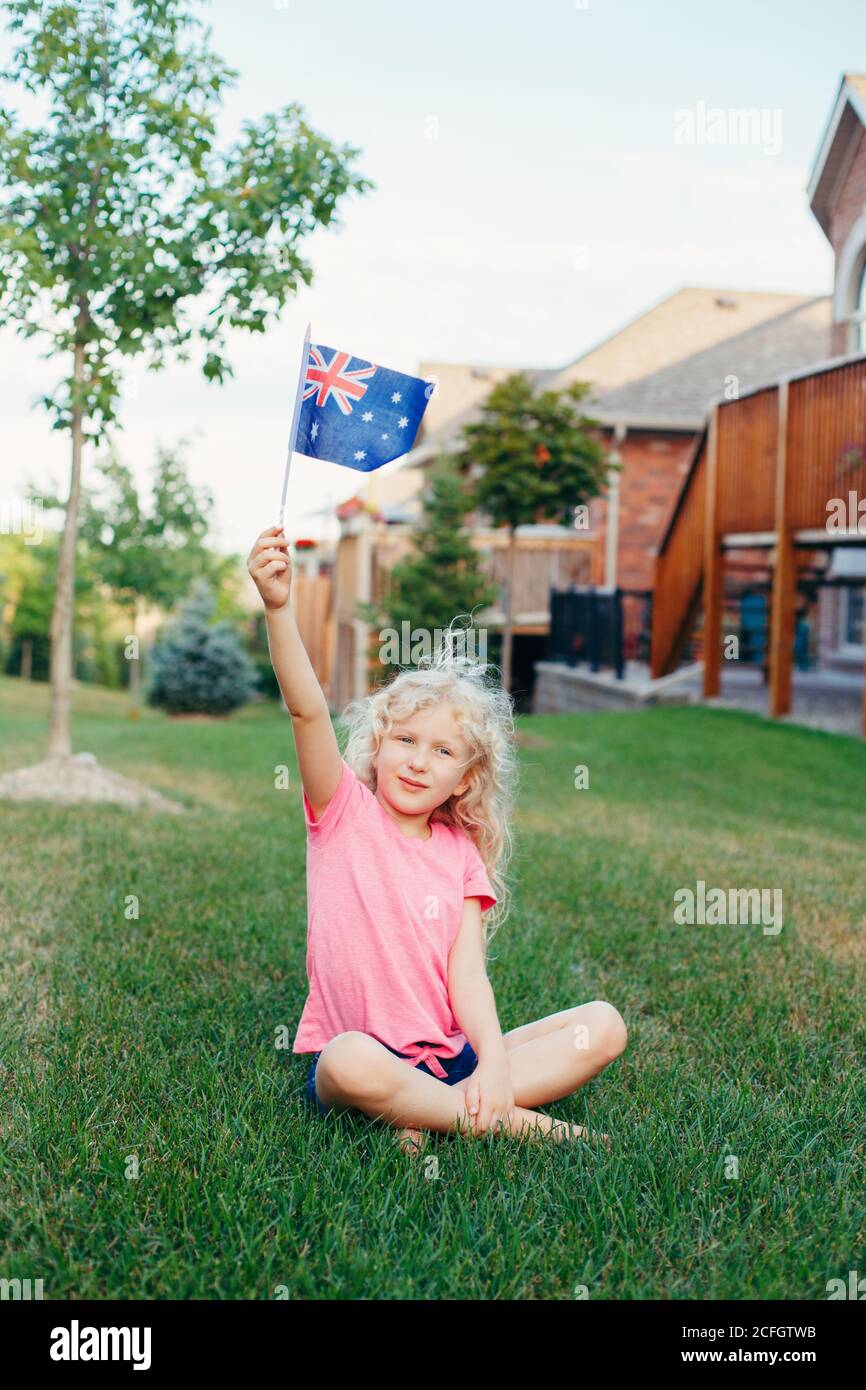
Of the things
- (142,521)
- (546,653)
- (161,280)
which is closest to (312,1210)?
(161,280)

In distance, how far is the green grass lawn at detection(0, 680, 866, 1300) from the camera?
89.3 inches

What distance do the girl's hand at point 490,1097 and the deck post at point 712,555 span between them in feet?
36.4

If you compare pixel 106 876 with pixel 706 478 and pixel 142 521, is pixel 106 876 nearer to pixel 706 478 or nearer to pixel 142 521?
pixel 706 478

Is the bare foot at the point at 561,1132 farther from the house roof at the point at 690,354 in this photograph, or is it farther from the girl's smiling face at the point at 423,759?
the house roof at the point at 690,354

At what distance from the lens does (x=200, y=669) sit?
24.5 metres

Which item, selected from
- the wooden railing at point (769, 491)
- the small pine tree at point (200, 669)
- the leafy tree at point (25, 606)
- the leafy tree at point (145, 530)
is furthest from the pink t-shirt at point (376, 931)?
the leafy tree at point (25, 606)

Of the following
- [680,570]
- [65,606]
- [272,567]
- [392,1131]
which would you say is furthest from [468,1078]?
[680,570]

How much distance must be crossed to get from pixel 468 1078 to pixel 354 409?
5.35ft

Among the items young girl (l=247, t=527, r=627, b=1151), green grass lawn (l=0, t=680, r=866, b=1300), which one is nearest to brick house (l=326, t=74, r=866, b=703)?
green grass lawn (l=0, t=680, r=866, b=1300)

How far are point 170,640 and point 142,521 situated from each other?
3.15m

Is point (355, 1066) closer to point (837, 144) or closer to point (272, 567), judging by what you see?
Result: point (272, 567)

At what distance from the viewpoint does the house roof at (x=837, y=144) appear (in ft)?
47.2

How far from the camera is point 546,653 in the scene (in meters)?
20.0
